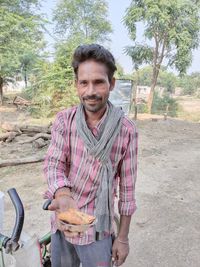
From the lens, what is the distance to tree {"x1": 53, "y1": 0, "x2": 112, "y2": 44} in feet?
56.3

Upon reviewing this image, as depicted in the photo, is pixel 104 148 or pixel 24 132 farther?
pixel 24 132

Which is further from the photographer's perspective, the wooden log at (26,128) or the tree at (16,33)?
the tree at (16,33)

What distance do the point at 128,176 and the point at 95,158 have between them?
17cm

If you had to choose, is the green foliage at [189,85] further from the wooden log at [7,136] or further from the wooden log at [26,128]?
the wooden log at [7,136]

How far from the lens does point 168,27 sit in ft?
38.0

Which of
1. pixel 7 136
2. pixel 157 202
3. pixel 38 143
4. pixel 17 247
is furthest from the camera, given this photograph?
pixel 7 136

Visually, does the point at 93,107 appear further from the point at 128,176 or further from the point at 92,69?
the point at 128,176

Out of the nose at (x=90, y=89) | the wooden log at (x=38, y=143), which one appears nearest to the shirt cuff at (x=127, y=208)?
the nose at (x=90, y=89)

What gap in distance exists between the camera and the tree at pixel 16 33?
9.69 m

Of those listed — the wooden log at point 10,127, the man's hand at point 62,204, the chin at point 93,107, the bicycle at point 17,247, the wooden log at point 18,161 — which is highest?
the chin at point 93,107

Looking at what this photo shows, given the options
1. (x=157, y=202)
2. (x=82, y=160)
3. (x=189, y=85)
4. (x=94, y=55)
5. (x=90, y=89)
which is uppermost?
(x=94, y=55)

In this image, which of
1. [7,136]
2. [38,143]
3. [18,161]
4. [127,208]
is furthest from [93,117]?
[7,136]

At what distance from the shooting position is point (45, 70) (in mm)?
10391

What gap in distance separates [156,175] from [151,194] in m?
0.85
